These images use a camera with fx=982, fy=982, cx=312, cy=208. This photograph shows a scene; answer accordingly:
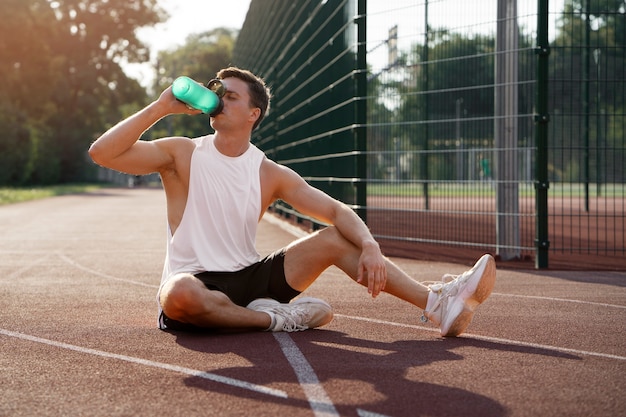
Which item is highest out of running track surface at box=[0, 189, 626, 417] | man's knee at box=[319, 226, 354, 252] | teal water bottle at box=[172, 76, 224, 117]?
teal water bottle at box=[172, 76, 224, 117]

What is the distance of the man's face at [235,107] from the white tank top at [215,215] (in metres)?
0.21

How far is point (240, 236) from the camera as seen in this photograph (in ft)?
18.8

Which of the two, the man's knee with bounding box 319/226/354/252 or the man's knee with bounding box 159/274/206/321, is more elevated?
the man's knee with bounding box 319/226/354/252

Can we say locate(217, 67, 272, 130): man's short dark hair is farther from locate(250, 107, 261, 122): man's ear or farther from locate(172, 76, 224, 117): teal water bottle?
locate(172, 76, 224, 117): teal water bottle

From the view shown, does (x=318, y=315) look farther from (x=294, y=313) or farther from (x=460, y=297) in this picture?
(x=460, y=297)

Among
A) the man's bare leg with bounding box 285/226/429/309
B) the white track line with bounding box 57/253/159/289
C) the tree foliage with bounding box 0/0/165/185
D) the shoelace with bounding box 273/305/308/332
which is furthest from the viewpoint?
the tree foliage with bounding box 0/0/165/185

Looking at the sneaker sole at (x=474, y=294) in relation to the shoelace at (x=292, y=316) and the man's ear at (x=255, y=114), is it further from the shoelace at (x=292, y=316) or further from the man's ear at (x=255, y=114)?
the man's ear at (x=255, y=114)

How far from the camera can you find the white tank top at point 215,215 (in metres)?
5.61

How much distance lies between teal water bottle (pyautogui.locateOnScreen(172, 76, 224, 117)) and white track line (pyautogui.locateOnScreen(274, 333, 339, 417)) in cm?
133

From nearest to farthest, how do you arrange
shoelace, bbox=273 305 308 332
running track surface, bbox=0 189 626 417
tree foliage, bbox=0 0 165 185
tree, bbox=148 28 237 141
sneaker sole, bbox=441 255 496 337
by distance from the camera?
1. running track surface, bbox=0 189 626 417
2. sneaker sole, bbox=441 255 496 337
3. shoelace, bbox=273 305 308 332
4. tree foliage, bbox=0 0 165 185
5. tree, bbox=148 28 237 141

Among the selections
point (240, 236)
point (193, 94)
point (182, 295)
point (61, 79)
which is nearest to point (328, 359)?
point (182, 295)

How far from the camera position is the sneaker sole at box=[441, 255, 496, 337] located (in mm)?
5309

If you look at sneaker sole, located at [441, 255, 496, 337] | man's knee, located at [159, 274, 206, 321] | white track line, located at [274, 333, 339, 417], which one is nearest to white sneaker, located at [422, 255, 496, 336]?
sneaker sole, located at [441, 255, 496, 337]

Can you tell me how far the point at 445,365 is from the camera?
185 inches
